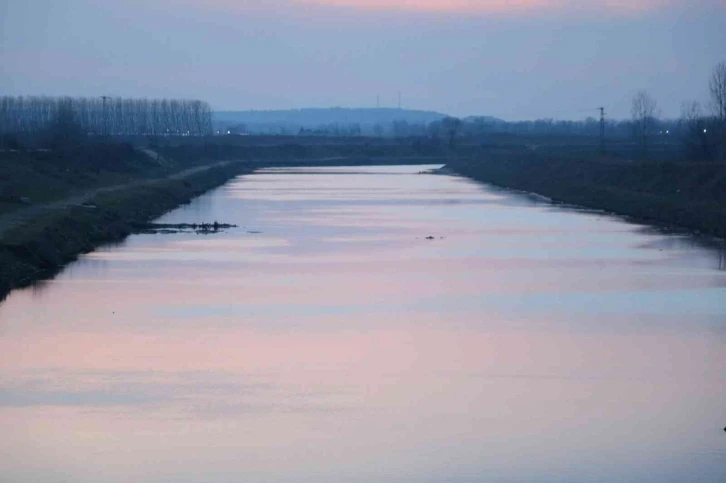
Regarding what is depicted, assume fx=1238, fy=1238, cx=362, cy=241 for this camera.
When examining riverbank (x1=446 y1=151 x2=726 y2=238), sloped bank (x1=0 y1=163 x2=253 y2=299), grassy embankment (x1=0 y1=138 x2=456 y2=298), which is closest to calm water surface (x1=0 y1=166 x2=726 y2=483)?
sloped bank (x1=0 y1=163 x2=253 y2=299)

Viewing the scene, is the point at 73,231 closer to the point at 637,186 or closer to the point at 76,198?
the point at 76,198

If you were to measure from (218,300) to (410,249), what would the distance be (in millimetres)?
7180

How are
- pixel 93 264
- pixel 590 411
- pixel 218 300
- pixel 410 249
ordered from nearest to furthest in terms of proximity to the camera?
1. pixel 590 411
2. pixel 218 300
3. pixel 93 264
4. pixel 410 249

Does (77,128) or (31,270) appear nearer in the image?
(31,270)

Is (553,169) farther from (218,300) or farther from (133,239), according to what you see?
(218,300)

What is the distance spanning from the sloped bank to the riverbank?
39.9 ft

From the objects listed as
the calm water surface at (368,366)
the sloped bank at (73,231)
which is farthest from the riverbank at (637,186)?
the sloped bank at (73,231)

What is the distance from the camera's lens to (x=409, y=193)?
4228 cm

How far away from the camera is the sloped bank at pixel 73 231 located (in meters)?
18.0

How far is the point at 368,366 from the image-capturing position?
1180 cm

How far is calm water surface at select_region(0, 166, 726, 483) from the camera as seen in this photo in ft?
28.5

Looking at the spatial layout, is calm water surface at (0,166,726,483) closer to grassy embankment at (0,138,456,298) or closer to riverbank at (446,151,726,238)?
grassy embankment at (0,138,456,298)

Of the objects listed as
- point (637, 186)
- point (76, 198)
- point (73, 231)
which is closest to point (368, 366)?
point (73, 231)

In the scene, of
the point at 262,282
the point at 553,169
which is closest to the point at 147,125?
the point at 553,169
